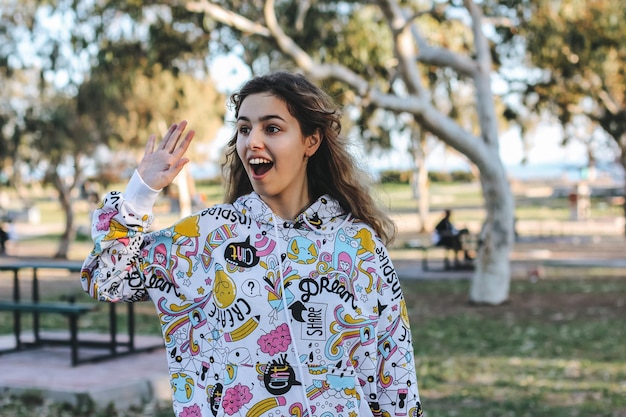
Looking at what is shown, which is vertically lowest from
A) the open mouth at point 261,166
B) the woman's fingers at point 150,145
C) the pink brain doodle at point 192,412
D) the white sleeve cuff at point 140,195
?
the pink brain doodle at point 192,412

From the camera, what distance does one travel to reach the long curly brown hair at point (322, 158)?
265 centimetres

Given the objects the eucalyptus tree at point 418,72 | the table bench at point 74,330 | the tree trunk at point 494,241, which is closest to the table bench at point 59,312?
the table bench at point 74,330

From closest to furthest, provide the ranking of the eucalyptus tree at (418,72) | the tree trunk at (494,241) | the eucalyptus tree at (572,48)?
the eucalyptus tree at (418,72)
the tree trunk at (494,241)
the eucalyptus tree at (572,48)

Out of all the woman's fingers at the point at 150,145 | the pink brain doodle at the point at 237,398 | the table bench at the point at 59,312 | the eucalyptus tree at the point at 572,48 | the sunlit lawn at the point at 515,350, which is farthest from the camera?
the eucalyptus tree at the point at 572,48

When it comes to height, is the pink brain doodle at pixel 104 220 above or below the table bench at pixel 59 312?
above

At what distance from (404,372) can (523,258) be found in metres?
22.5

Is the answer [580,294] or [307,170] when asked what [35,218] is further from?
[307,170]

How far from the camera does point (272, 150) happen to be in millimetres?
2549

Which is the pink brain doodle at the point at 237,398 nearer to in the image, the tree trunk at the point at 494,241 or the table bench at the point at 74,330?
the table bench at the point at 74,330

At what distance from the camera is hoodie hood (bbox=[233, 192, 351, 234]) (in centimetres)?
255

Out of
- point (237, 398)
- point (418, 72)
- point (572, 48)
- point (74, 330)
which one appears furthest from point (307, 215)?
point (572, 48)

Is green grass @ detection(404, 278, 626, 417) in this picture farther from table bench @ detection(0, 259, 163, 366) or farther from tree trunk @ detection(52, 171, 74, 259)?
tree trunk @ detection(52, 171, 74, 259)

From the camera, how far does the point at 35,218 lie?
51.9m

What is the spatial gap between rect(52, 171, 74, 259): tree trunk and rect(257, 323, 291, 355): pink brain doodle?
84.6 ft
